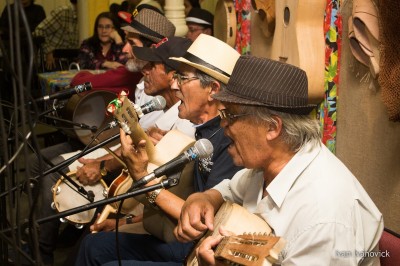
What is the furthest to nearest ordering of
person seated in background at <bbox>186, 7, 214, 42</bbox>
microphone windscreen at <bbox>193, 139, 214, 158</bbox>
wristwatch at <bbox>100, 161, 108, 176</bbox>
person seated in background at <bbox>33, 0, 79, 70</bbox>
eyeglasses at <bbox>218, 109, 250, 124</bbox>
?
person seated in background at <bbox>33, 0, 79, 70</bbox>, person seated in background at <bbox>186, 7, 214, 42</bbox>, wristwatch at <bbox>100, 161, 108, 176</bbox>, eyeglasses at <bbox>218, 109, 250, 124</bbox>, microphone windscreen at <bbox>193, 139, 214, 158</bbox>

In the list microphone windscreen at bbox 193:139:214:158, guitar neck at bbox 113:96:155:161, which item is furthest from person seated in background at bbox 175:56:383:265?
guitar neck at bbox 113:96:155:161

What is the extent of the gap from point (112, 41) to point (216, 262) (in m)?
4.39

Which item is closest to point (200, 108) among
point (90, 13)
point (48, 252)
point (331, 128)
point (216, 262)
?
point (331, 128)

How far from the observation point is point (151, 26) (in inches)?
146

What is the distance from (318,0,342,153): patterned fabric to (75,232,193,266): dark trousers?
95cm

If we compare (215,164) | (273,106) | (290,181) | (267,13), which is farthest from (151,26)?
(290,181)

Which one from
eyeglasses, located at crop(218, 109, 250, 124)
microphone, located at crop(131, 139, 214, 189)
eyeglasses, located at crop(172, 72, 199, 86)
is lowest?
eyeglasses, located at crop(172, 72, 199, 86)

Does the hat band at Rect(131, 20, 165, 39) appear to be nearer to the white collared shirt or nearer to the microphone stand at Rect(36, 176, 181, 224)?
the white collared shirt

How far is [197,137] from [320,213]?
105 cm

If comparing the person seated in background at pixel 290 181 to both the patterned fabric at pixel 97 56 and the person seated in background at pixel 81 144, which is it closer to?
the person seated in background at pixel 81 144

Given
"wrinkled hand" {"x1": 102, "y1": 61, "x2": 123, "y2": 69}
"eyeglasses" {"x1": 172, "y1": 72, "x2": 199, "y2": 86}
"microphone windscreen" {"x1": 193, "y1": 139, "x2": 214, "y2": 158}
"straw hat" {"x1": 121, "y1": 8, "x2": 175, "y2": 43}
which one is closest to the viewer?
"microphone windscreen" {"x1": 193, "y1": 139, "x2": 214, "y2": 158}

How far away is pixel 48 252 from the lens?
3.47 m

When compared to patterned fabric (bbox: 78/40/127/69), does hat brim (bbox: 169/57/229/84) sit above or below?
above

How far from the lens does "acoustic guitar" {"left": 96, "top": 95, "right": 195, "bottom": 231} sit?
219 centimetres
